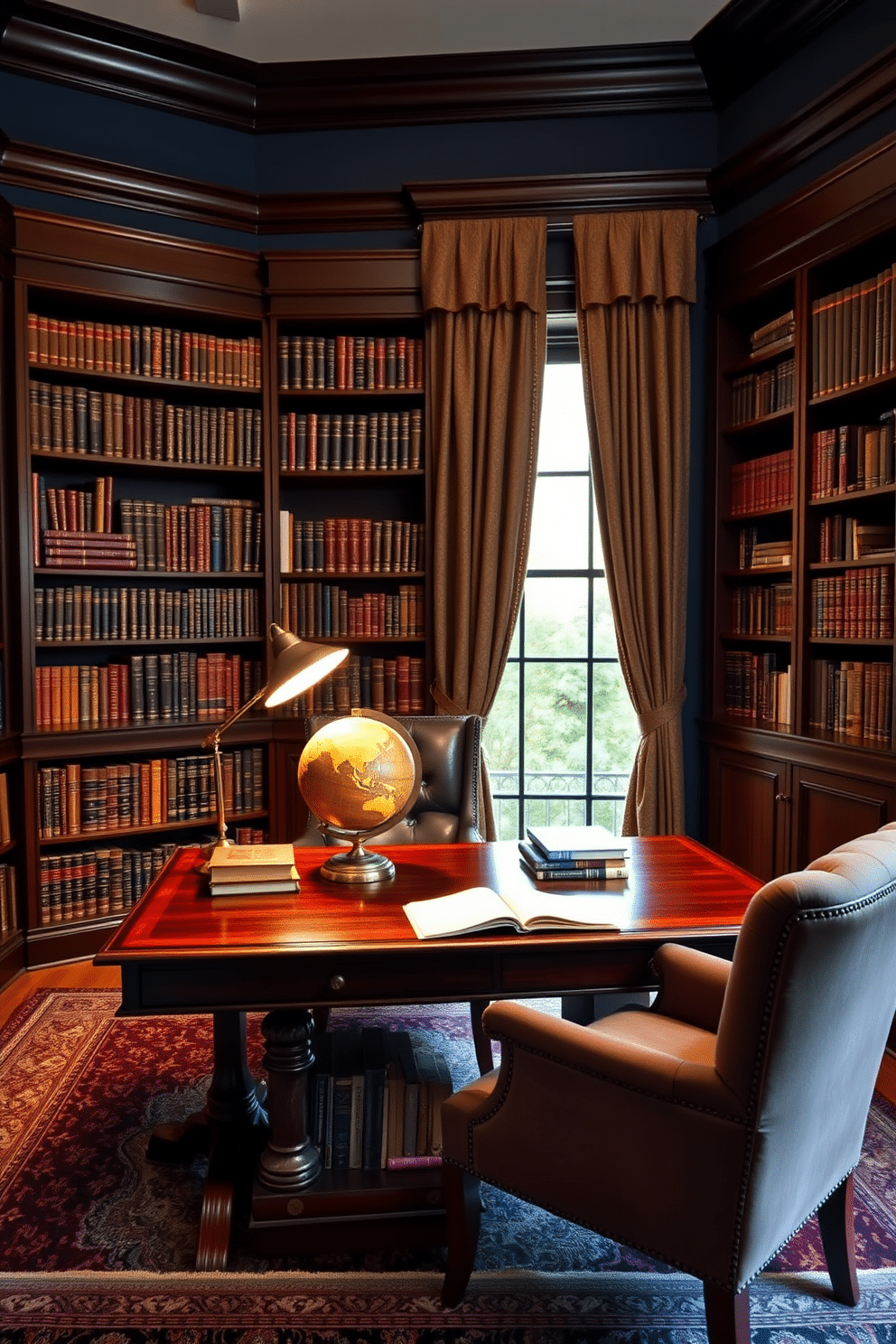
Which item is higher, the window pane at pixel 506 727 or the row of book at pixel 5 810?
the window pane at pixel 506 727

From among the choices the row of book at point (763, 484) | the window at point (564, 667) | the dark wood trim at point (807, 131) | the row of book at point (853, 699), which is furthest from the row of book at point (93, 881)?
the dark wood trim at point (807, 131)

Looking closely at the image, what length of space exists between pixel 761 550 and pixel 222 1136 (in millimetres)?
2953

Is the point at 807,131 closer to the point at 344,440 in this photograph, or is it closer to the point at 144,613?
the point at 344,440

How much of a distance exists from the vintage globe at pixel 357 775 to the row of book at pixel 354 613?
79.8 inches

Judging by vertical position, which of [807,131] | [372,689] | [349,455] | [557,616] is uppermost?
[807,131]

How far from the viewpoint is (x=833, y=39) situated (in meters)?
3.53

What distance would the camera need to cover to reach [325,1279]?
1984 millimetres

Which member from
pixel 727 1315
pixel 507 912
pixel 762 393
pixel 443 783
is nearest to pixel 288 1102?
pixel 507 912

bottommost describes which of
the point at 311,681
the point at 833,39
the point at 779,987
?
→ the point at 779,987

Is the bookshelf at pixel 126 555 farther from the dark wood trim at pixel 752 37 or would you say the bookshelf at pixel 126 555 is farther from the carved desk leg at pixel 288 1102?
the carved desk leg at pixel 288 1102

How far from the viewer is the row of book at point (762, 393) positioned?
12.3 ft

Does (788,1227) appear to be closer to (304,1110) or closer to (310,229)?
(304,1110)

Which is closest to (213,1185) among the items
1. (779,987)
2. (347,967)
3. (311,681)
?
(347,967)

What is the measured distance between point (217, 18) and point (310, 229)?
825 mm
